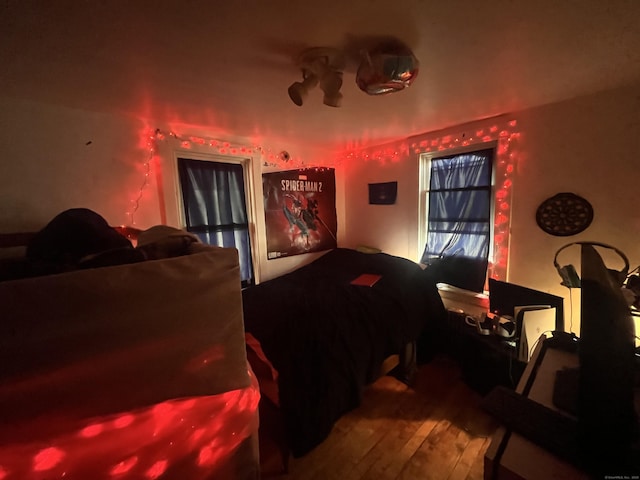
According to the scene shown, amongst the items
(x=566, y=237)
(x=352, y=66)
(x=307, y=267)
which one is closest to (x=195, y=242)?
(x=352, y=66)

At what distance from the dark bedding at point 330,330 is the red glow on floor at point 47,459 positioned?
3.46 ft

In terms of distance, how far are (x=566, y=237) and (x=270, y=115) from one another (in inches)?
97.9

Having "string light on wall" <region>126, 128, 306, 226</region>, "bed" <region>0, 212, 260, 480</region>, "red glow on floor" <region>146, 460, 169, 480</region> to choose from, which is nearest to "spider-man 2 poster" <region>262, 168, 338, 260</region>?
"string light on wall" <region>126, 128, 306, 226</region>

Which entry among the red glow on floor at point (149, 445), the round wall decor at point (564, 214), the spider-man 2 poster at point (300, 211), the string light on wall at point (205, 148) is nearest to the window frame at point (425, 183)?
the round wall decor at point (564, 214)

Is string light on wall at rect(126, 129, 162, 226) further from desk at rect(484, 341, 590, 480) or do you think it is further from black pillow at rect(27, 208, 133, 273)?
desk at rect(484, 341, 590, 480)

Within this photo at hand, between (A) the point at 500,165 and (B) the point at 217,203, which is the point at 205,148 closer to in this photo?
(B) the point at 217,203

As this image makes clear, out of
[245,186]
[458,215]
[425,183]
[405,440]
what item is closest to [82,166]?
[245,186]

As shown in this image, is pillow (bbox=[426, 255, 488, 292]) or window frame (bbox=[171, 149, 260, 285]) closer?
window frame (bbox=[171, 149, 260, 285])

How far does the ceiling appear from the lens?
98cm

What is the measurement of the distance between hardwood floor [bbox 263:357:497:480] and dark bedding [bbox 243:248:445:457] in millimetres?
233

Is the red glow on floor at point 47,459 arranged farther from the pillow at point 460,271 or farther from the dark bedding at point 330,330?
the pillow at point 460,271

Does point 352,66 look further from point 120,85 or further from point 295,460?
A: point 295,460

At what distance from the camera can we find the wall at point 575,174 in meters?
1.77

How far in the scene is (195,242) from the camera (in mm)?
944
